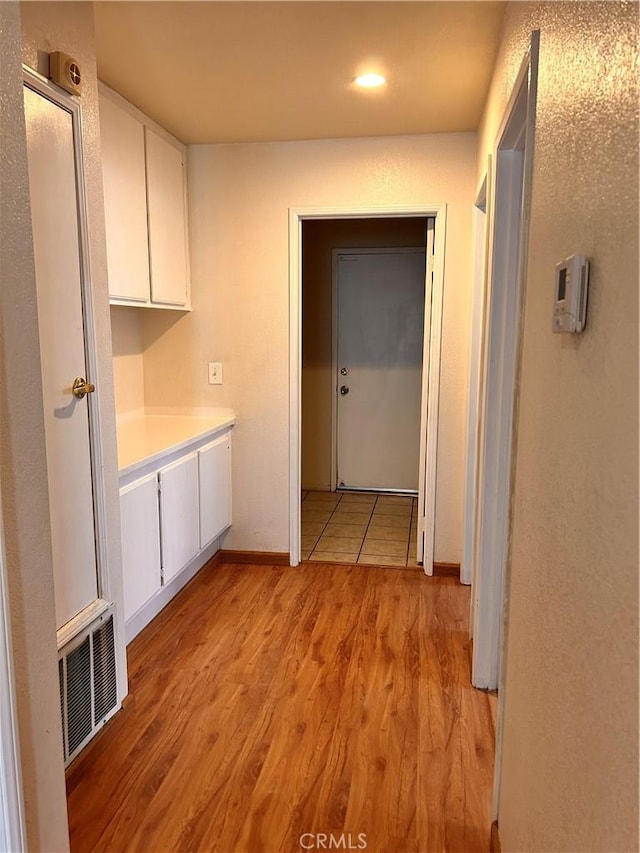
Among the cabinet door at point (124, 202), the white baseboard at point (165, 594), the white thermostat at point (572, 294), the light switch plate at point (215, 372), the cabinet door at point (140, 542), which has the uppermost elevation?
the cabinet door at point (124, 202)

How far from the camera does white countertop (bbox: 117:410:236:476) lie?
99.5 inches

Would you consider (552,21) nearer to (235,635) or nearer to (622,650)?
(622,650)

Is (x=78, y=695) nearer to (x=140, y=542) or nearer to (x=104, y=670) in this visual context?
(x=104, y=670)

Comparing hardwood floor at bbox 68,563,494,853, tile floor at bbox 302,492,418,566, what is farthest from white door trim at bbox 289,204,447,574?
hardwood floor at bbox 68,563,494,853

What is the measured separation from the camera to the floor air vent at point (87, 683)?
6.03 feet

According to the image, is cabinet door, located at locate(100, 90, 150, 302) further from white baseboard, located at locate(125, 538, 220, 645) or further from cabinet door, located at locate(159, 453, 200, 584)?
white baseboard, located at locate(125, 538, 220, 645)

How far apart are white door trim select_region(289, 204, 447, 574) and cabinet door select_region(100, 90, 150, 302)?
33.6 inches

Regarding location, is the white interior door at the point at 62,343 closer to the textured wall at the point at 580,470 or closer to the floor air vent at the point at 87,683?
the floor air vent at the point at 87,683

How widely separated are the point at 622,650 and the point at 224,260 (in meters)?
3.19

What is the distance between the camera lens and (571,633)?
37.4 inches

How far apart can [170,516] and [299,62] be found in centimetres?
196

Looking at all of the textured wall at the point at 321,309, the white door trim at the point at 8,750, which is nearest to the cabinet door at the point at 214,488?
the textured wall at the point at 321,309

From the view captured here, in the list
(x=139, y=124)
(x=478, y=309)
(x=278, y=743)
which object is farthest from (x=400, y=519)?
(x=139, y=124)

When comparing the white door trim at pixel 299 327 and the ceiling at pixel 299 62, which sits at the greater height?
the ceiling at pixel 299 62
